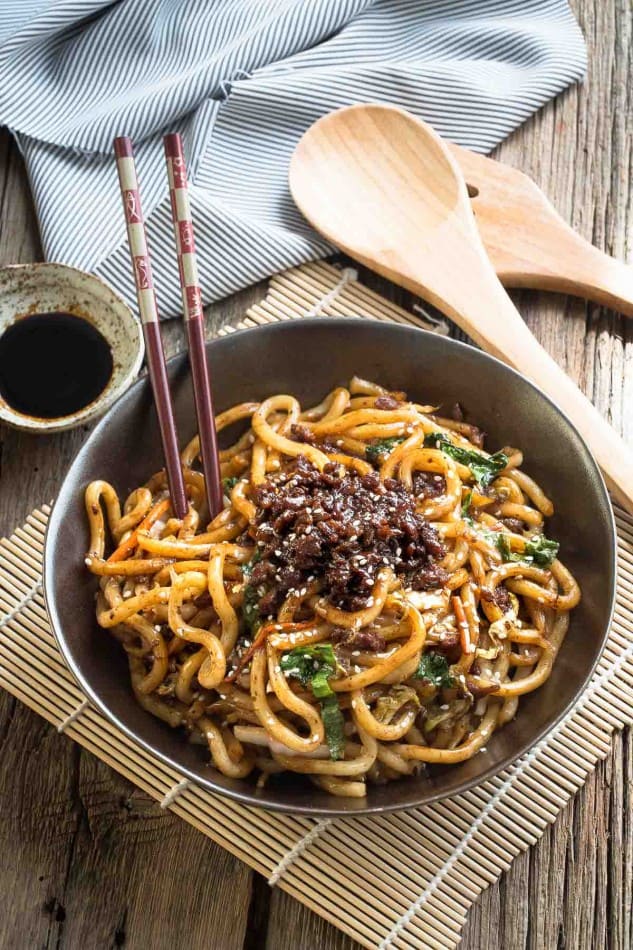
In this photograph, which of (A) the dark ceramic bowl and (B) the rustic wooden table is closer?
(A) the dark ceramic bowl

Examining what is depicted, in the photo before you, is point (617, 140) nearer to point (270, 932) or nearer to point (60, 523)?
point (60, 523)

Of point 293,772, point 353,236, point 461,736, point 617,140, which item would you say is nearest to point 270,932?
point 293,772

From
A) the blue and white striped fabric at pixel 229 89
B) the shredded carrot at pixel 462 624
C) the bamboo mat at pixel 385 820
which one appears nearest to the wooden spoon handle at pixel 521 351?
the bamboo mat at pixel 385 820

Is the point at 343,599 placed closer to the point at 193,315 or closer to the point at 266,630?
the point at 266,630

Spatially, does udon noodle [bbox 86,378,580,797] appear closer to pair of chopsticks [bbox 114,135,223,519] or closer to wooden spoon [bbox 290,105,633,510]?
pair of chopsticks [bbox 114,135,223,519]

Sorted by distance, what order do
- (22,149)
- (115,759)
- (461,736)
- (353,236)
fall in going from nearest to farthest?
1. (461,736)
2. (115,759)
3. (353,236)
4. (22,149)

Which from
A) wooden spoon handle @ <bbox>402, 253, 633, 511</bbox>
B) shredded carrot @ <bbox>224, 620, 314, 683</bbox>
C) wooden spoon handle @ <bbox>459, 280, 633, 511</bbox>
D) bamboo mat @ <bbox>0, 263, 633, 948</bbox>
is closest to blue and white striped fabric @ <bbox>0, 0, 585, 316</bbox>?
wooden spoon handle @ <bbox>402, 253, 633, 511</bbox>
